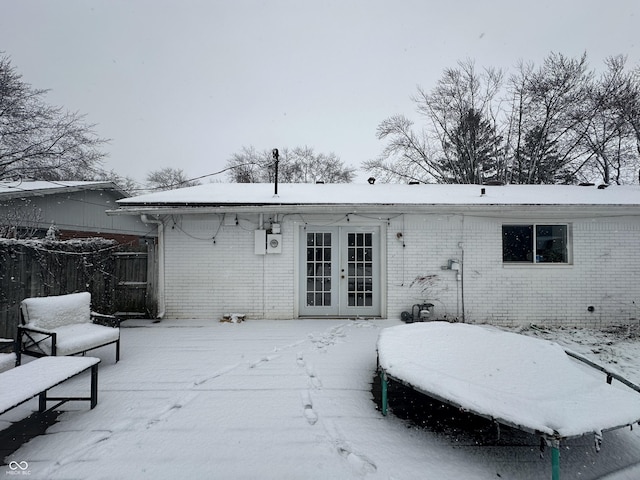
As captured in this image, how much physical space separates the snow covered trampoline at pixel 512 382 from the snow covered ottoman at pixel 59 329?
374cm

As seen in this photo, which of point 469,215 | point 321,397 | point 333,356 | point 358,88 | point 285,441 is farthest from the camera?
point 358,88

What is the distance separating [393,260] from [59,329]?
6052 mm

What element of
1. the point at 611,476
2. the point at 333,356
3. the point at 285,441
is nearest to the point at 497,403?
the point at 611,476

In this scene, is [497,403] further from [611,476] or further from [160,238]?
[160,238]

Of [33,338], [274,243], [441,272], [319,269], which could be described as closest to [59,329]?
[33,338]

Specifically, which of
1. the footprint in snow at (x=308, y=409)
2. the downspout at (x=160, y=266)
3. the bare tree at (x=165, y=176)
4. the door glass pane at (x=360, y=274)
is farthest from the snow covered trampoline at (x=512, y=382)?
the bare tree at (x=165, y=176)

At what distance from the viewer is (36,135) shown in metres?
12.2

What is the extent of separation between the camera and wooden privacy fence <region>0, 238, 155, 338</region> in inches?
190

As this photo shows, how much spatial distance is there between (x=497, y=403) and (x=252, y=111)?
26972 mm

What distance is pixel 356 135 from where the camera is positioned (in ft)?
80.6

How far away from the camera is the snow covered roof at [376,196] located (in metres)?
7.06

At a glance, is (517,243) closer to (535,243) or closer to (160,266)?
(535,243)

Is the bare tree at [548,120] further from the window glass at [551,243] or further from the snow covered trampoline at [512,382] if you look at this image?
the snow covered trampoline at [512,382]

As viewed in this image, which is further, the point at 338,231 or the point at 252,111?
the point at 252,111
